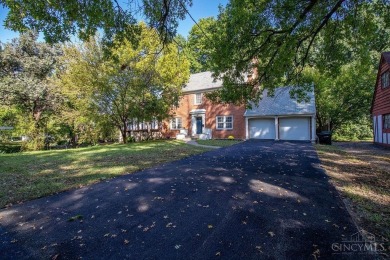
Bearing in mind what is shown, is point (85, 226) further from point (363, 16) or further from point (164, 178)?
point (363, 16)

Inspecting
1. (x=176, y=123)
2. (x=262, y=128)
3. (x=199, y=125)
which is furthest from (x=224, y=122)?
(x=176, y=123)

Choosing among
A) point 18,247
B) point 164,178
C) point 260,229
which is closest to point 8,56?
point 164,178

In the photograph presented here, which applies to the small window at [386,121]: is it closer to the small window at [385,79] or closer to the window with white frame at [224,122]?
the small window at [385,79]

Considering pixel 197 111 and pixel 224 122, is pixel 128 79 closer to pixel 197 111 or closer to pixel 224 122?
pixel 197 111

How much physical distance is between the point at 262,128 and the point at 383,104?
891 centimetres

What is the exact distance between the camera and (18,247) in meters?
3.13

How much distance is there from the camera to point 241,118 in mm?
21312

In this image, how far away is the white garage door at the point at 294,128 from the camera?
18656 mm

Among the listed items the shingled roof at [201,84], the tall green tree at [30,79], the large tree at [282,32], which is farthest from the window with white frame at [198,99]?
the tall green tree at [30,79]

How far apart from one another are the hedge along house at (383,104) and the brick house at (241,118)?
416 centimetres

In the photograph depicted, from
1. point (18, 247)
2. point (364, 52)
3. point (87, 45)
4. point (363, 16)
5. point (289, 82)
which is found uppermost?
point (87, 45)

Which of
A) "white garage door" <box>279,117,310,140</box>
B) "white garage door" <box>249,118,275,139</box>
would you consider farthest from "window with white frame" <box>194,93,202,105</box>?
"white garage door" <box>279,117,310,140</box>

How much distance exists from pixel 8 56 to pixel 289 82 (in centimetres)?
2367
